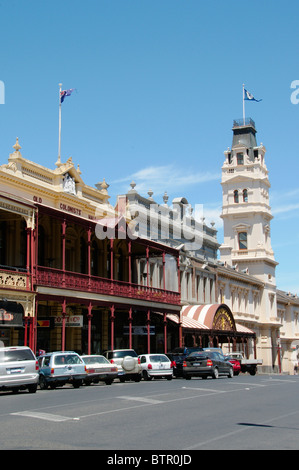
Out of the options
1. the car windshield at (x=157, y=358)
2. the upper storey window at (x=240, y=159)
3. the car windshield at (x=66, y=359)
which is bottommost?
the car windshield at (x=157, y=358)

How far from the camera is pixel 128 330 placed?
38.0m

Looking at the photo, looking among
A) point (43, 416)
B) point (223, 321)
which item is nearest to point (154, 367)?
point (43, 416)

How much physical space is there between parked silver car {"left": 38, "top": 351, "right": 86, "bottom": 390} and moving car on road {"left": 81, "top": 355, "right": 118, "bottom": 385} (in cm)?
103

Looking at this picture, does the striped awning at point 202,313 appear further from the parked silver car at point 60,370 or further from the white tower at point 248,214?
the white tower at point 248,214

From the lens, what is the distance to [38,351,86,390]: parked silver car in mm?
23406

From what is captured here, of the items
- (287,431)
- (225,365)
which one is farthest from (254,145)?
(287,431)

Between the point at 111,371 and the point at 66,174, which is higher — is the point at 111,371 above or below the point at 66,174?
below

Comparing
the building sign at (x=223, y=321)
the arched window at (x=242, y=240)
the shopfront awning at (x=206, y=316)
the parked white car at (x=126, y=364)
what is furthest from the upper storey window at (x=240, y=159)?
the parked white car at (x=126, y=364)

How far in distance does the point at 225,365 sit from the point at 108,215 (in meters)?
12.0

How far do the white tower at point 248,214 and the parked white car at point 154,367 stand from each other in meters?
41.8

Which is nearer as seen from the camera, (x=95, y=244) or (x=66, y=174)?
(x=66, y=174)

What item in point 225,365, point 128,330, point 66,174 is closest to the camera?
point 225,365

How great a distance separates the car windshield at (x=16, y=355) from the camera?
20.9 meters

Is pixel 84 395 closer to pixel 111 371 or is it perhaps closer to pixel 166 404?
pixel 166 404
